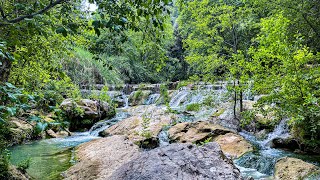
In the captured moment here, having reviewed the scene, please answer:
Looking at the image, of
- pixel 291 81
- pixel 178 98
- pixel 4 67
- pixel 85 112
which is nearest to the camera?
pixel 4 67

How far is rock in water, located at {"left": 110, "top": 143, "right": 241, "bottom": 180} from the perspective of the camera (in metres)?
2.88

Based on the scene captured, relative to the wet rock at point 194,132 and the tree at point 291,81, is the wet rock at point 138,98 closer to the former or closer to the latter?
the wet rock at point 194,132

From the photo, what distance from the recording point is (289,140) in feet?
22.1

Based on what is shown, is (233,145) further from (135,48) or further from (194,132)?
(135,48)

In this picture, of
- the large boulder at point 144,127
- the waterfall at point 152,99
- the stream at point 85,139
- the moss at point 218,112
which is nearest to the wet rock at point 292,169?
the stream at point 85,139

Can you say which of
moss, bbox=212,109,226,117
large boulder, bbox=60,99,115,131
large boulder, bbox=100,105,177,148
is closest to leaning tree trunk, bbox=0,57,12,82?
large boulder, bbox=100,105,177,148

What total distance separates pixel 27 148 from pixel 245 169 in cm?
664

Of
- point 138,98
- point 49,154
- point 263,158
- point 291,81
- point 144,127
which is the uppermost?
point 291,81

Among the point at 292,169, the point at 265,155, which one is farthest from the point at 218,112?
the point at 292,169

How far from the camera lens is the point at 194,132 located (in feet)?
25.4

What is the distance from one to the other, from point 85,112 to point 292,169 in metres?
9.43

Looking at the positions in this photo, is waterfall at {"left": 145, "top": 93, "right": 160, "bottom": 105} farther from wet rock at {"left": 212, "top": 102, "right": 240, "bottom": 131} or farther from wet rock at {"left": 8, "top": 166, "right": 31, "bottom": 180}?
wet rock at {"left": 8, "top": 166, "right": 31, "bottom": 180}

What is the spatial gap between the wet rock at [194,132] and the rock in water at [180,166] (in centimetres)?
383

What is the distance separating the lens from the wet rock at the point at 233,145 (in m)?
6.45
